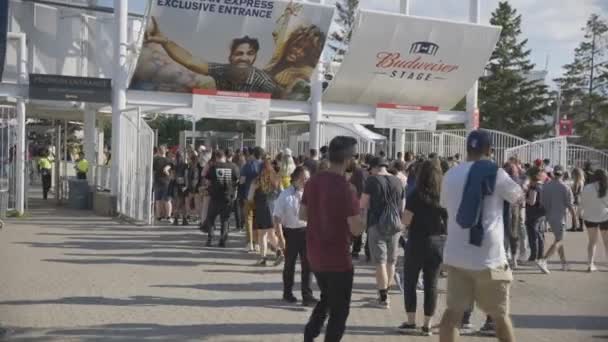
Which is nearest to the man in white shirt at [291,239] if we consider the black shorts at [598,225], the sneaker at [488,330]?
the sneaker at [488,330]

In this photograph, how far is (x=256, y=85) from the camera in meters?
21.2

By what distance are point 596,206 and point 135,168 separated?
10.6 meters

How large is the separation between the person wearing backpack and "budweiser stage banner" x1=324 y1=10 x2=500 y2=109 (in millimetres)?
11529

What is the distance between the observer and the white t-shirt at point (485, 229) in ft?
20.1

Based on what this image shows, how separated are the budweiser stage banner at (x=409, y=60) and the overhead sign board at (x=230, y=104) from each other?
201 centimetres

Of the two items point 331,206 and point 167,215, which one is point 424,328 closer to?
point 331,206

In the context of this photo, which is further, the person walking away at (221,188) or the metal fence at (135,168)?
the metal fence at (135,168)

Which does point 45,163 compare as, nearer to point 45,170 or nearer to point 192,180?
point 45,170

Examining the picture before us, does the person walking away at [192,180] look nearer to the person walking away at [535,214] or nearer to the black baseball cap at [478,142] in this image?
the person walking away at [535,214]

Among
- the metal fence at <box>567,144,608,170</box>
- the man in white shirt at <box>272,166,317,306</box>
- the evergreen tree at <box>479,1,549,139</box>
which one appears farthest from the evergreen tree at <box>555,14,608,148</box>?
the man in white shirt at <box>272,166,317,306</box>

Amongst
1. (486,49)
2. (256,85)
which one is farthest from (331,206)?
(486,49)

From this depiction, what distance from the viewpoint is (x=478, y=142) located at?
20.7ft

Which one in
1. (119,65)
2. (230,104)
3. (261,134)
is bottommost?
(261,134)

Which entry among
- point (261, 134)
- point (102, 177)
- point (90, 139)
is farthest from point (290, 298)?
point (90, 139)
